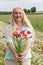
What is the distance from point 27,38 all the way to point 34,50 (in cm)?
378

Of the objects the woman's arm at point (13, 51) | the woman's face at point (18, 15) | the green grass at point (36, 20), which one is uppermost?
the woman's face at point (18, 15)

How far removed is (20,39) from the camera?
14.0 feet

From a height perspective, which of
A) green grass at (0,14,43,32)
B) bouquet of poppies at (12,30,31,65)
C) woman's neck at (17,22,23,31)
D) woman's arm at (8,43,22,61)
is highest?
woman's neck at (17,22,23,31)

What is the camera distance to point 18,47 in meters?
4.27

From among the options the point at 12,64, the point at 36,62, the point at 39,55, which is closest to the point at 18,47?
the point at 12,64

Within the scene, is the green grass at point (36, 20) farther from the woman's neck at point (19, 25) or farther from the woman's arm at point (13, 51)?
the woman's arm at point (13, 51)

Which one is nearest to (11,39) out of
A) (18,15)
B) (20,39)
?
(20,39)

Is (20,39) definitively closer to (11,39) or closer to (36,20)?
(11,39)

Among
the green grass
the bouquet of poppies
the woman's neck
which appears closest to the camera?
the bouquet of poppies

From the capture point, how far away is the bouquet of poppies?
4.26m

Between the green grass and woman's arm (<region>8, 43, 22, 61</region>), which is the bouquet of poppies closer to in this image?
woman's arm (<region>8, 43, 22, 61</region>)

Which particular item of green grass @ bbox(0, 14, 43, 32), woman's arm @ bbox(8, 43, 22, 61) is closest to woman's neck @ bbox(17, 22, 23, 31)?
woman's arm @ bbox(8, 43, 22, 61)

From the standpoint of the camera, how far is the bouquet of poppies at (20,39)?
426 centimetres

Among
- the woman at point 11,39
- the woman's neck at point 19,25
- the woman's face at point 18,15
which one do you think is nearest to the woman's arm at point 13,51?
the woman at point 11,39
